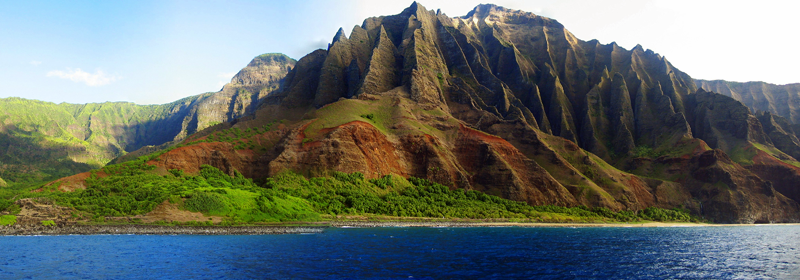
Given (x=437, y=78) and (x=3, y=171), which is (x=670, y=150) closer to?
(x=437, y=78)

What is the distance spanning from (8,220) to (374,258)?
218 feet

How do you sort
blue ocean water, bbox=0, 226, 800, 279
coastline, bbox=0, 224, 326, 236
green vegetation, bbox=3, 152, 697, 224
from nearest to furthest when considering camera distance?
blue ocean water, bbox=0, 226, 800, 279, coastline, bbox=0, 224, 326, 236, green vegetation, bbox=3, 152, 697, 224

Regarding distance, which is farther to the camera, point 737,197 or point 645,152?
point 645,152

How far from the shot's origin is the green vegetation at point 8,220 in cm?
7410

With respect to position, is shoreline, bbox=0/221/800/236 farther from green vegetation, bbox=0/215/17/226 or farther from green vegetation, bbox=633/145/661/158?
green vegetation, bbox=633/145/661/158

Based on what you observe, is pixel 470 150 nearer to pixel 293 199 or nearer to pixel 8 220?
pixel 293 199

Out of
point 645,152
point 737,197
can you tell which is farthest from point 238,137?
point 737,197

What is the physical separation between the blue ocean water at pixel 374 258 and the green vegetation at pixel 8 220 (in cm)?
961

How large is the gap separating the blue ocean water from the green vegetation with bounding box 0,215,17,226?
378 inches

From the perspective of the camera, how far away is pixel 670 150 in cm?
18225

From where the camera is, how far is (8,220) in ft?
246

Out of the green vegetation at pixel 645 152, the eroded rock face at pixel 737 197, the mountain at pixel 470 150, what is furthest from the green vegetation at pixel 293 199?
the green vegetation at pixel 645 152

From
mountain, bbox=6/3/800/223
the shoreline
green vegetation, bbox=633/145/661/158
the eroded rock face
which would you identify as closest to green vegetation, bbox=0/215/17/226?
the shoreline

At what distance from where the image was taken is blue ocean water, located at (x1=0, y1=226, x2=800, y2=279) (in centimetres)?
4303
